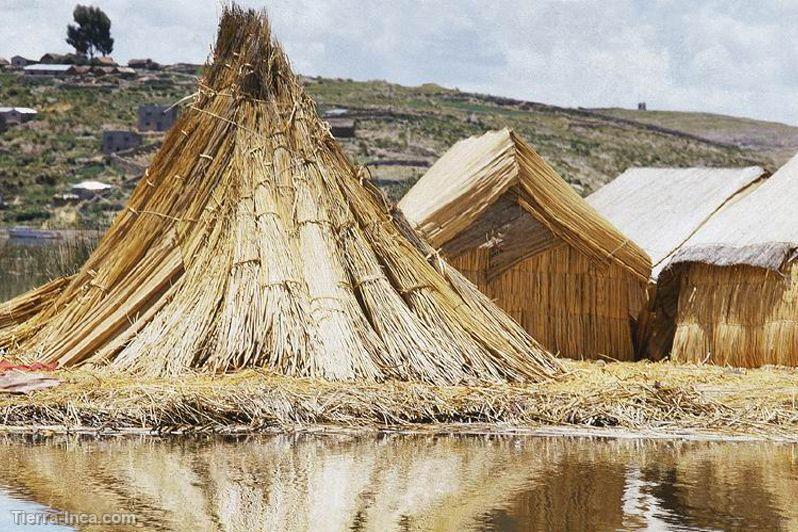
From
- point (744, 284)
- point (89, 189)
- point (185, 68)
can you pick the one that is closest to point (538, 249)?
point (744, 284)

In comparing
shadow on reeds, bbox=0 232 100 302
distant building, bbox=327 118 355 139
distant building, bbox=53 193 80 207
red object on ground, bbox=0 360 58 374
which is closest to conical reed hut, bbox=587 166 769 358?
red object on ground, bbox=0 360 58 374

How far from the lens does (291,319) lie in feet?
33.1

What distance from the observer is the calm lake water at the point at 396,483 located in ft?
22.1

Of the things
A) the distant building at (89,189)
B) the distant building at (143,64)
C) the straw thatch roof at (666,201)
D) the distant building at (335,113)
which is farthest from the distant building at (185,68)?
the straw thatch roof at (666,201)

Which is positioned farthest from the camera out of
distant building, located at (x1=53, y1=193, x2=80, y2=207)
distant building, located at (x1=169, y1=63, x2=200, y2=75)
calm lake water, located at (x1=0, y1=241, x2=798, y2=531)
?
distant building, located at (x1=169, y1=63, x2=200, y2=75)

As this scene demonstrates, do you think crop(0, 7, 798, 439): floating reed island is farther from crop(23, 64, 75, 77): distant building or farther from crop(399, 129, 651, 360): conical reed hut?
crop(23, 64, 75, 77): distant building

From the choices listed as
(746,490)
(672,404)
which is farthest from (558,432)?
(746,490)

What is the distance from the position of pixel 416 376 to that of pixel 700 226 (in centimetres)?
469

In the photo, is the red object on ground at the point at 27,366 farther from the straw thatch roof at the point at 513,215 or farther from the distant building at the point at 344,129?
the distant building at the point at 344,129

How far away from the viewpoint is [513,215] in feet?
41.7

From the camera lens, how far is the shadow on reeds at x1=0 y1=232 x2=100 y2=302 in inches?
750

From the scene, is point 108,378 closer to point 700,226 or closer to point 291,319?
point 291,319

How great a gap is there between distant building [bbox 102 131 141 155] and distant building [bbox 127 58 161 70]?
95.0 feet

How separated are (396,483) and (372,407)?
5.41 feet
